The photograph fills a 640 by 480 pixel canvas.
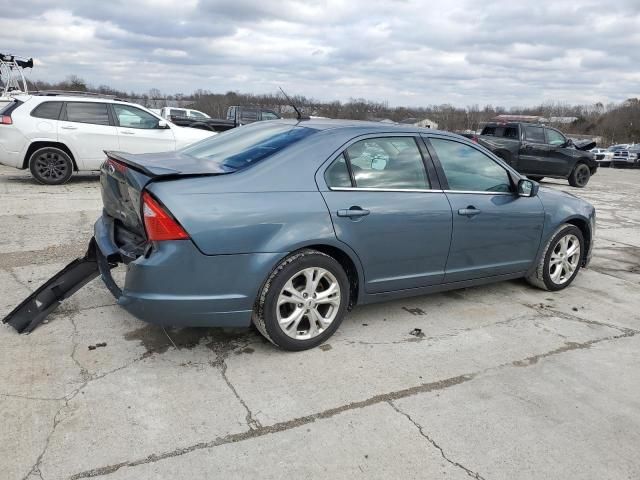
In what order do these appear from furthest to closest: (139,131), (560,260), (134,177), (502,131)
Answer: (502,131) < (139,131) < (560,260) < (134,177)

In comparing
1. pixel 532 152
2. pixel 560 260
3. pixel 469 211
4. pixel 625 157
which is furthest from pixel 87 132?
pixel 625 157

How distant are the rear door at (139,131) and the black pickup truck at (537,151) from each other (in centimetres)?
858

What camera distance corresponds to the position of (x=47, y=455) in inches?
96.0

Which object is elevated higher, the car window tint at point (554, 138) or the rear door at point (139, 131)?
the car window tint at point (554, 138)

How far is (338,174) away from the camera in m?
3.66

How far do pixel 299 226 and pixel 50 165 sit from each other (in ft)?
27.0

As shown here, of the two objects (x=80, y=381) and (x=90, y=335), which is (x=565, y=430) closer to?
(x=80, y=381)

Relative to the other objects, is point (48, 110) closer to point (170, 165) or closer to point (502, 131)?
point (170, 165)

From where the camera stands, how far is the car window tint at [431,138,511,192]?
4.24 m

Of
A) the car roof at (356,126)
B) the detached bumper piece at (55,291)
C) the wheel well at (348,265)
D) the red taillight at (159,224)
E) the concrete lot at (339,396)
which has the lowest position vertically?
the concrete lot at (339,396)

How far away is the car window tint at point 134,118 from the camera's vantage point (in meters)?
10.5

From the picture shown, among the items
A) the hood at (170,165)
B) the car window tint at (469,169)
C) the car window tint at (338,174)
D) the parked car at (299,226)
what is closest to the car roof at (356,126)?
the parked car at (299,226)

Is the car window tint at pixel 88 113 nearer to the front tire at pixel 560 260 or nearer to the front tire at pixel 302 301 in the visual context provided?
the front tire at pixel 302 301

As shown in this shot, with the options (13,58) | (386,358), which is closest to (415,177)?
(386,358)
